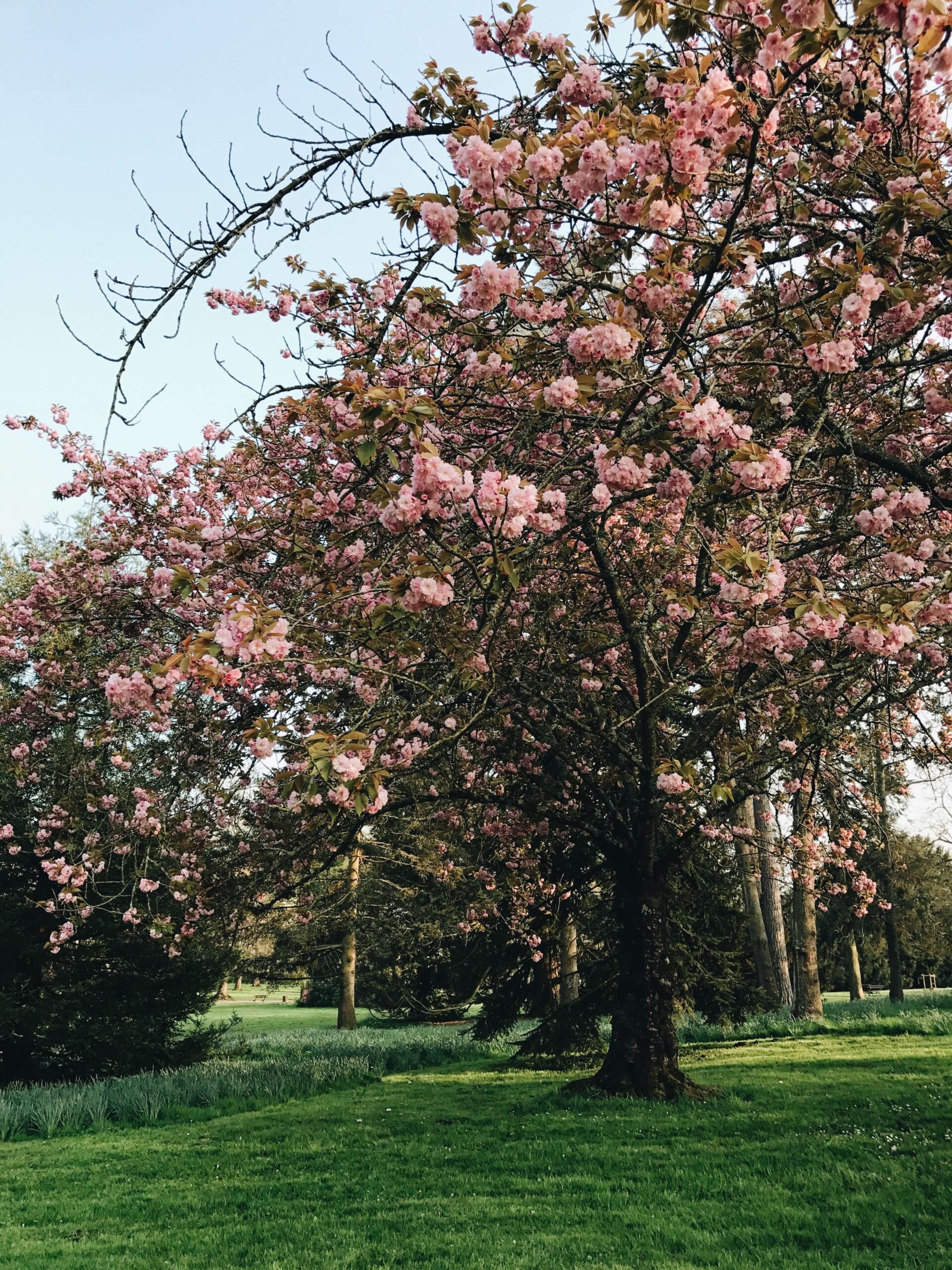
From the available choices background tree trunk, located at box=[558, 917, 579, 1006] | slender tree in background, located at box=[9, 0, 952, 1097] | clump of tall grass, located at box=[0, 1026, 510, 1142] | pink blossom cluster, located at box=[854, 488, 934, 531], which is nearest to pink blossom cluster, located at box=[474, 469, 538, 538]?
slender tree in background, located at box=[9, 0, 952, 1097]

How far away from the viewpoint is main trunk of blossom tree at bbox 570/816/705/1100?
809 cm

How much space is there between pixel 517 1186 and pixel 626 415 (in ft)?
16.4

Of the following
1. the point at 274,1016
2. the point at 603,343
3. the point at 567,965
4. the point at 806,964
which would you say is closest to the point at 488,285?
the point at 603,343

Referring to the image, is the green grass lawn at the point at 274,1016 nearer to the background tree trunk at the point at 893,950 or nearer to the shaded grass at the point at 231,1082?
the shaded grass at the point at 231,1082

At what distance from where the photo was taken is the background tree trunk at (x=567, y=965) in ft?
43.4

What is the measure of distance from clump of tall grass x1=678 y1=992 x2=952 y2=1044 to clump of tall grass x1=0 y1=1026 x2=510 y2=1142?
11.3 ft

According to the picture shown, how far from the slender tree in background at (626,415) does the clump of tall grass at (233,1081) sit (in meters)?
2.80

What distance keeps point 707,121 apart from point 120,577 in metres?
6.97

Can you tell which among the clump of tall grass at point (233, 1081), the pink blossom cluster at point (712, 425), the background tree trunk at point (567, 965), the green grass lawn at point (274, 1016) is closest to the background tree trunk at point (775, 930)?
the background tree trunk at point (567, 965)

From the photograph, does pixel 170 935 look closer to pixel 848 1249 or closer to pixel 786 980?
pixel 848 1249

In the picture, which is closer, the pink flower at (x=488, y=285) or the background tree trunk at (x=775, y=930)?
the pink flower at (x=488, y=285)

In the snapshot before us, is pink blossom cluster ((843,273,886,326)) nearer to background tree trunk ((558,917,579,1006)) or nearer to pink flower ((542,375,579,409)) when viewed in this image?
pink flower ((542,375,579,409))

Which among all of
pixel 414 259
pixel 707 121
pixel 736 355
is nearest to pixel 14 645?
pixel 414 259

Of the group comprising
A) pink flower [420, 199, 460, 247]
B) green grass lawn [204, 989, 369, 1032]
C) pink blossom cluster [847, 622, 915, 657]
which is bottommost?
green grass lawn [204, 989, 369, 1032]
